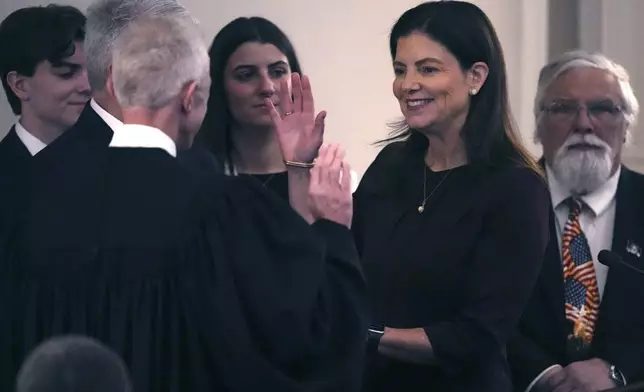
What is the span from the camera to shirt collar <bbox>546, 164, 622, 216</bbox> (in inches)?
114

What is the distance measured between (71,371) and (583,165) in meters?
1.91

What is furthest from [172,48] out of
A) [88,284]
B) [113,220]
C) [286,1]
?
[286,1]

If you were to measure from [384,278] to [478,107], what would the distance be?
45cm

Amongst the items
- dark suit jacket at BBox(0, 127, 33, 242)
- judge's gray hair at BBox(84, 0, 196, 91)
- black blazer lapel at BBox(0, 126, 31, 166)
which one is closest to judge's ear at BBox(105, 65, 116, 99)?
judge's gray hair at BBox(84, 0, 196, 91)

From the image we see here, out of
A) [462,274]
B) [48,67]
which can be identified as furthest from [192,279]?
[48,67]

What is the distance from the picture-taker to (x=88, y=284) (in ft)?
6.15

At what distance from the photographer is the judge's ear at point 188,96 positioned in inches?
72.9

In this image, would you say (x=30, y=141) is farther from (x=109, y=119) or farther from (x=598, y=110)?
Result: (x=598, y=110)

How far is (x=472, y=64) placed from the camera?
2.44 m

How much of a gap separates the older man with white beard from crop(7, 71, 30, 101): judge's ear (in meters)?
1.45

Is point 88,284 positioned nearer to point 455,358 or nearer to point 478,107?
point 455,358

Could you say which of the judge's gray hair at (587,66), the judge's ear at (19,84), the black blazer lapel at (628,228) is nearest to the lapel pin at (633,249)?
the black blazer lapel at (628,228)

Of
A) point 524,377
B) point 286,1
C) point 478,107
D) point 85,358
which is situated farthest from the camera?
point 286,1

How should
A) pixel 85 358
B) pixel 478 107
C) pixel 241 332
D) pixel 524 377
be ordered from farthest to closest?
1. pixel 524 377
2. pixel 478 107
3. pixel 241 332
4. pixel 85 358
